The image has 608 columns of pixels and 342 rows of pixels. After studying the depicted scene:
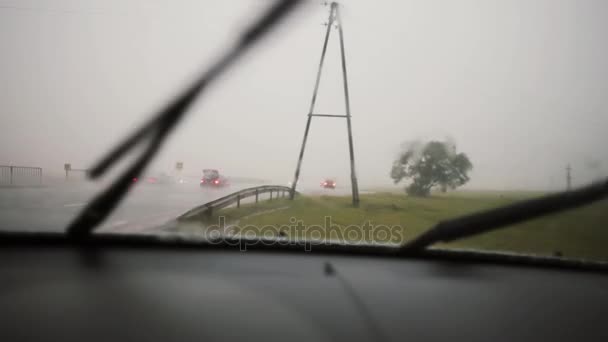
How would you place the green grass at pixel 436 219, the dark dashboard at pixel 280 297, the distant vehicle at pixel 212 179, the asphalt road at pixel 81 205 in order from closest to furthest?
the dark dashboard at pixel 280 297
the green grass at pixel 436 219
the asphalt road at pixel 81 205
the distant vehicle at pixel 212 179

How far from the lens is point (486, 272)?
286cm

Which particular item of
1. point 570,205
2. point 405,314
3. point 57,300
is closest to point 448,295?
point 405,314

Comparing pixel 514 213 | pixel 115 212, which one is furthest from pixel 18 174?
pixel 514 213

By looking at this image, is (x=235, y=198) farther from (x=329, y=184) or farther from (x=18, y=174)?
(x=18, y=174)

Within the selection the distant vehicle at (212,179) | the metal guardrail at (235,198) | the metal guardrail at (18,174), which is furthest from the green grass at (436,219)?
the metal guardrail at (18,174)

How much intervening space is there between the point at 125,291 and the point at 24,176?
9.20 ft

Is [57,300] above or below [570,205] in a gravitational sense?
below

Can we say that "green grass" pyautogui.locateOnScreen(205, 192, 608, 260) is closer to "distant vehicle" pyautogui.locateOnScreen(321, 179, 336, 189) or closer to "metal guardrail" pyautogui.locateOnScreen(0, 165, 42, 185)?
"distant vehicle" pyautogui.locateOnScreen(321, 179, 336, 189)

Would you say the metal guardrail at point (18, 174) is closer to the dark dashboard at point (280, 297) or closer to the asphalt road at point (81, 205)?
the asphalt road at point (81, 205)

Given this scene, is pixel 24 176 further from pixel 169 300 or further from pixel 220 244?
pixel 169 300

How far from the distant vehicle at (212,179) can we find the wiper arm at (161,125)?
1.25m

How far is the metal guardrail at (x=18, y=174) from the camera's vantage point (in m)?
3.83

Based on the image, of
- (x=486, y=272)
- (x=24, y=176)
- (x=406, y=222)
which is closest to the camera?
(x=486, y=272)

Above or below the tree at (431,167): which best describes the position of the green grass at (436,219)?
below
